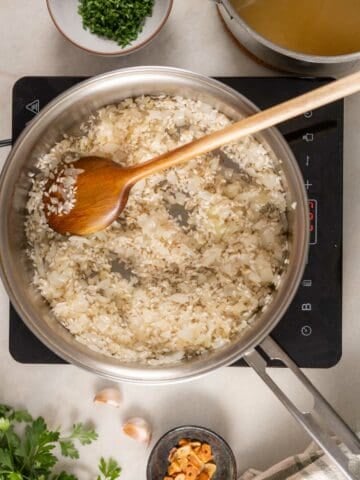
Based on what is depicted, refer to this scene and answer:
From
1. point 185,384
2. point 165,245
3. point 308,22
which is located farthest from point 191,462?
point 308,22

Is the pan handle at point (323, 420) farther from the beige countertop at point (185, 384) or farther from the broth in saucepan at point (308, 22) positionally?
the broth in saucepan at point (308, 22)

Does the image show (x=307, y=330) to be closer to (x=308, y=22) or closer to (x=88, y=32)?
(x=308, y=22)

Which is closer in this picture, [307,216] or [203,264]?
[307,216]

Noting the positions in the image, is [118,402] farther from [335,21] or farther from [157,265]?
[335,21]

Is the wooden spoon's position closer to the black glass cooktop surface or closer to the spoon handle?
the spoon handle

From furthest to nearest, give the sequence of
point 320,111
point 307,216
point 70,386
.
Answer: point 70,386
point 320,111
point 307,216

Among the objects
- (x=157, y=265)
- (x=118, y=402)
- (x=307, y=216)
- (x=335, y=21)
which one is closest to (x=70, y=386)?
(x=118, y=402)
